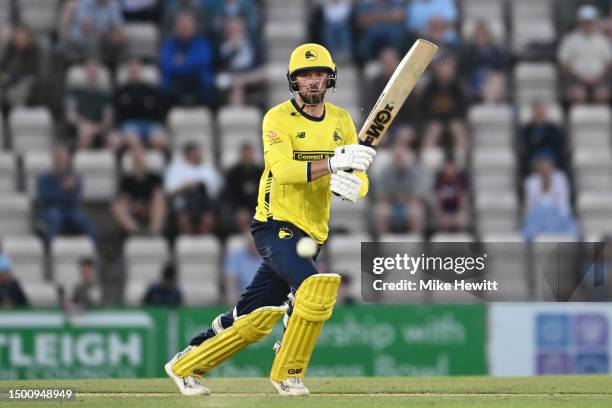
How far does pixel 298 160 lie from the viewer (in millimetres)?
9086

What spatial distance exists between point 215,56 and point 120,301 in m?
3.08

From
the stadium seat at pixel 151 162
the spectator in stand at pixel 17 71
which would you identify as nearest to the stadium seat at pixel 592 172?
the stadium seat at pixel 151 162

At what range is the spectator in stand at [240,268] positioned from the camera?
14492 mm

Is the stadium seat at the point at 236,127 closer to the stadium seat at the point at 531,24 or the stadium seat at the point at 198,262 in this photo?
the stadium seat at the point at 198,262

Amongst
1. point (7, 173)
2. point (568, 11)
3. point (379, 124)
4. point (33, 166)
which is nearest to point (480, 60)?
point (568, 11)

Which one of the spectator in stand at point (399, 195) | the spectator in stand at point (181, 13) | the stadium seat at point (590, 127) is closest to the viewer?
the spectator in stand at point (399, 195)

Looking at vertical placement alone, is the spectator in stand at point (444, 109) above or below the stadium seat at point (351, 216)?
above

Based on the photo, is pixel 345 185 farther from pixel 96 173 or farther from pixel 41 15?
pixel 41 15

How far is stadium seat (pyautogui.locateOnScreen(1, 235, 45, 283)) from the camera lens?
14.9m

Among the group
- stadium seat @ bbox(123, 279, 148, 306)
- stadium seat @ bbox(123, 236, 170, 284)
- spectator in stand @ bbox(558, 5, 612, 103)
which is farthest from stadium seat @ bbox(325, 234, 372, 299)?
spectator in stand @ bbox(558, 5, 612, 103)

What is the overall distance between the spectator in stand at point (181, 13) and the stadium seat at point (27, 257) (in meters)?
3.20

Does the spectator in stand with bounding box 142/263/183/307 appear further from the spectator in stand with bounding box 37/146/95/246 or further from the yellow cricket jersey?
the yellow cricket jersey

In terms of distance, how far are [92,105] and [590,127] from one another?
17.0 feet

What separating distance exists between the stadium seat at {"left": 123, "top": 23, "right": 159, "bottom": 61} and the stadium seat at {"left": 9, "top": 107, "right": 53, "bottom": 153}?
1.36m
